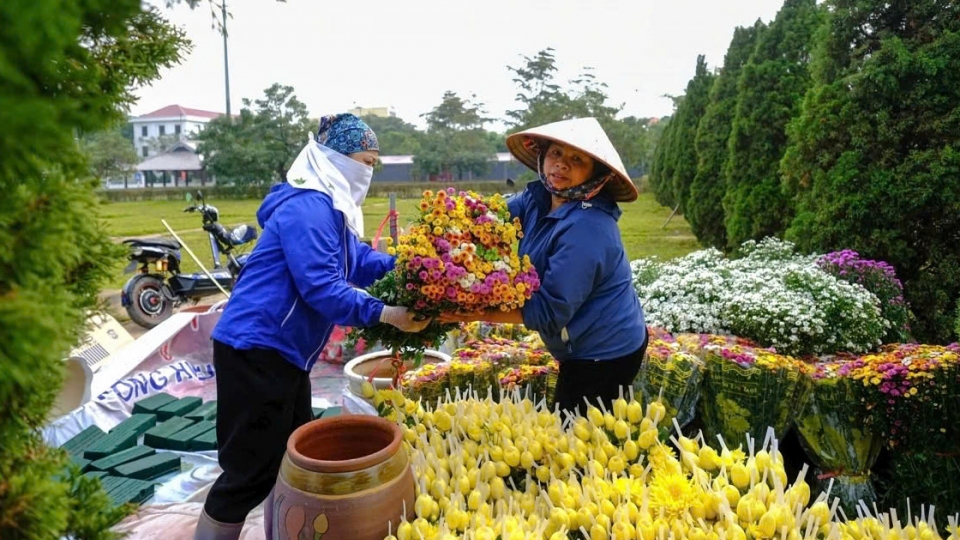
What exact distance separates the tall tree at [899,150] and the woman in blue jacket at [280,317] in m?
4.54

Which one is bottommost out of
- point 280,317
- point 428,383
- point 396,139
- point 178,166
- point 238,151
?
point 428,383

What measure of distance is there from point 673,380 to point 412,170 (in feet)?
129

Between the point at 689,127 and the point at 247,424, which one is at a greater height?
the point at 689,127

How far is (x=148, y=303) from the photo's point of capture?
22.5 feet

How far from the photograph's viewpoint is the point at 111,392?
4.45 metres

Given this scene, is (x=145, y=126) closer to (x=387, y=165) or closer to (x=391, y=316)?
(x=387, y=165)

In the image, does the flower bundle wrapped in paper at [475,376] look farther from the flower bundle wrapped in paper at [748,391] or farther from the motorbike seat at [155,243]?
the motorbike seat at [155,243]

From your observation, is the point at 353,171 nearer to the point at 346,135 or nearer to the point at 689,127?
the point at 346,135

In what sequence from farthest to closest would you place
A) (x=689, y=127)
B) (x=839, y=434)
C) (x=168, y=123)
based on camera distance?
1. (x=168, y=123)
2. (x=689, y=127)
3. (x=839, y=434)

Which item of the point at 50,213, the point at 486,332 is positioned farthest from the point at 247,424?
the point at 486,332

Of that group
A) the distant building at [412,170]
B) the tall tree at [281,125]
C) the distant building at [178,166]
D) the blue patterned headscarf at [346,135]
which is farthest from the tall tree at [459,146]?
the blue patterned headscarf at [346,135]

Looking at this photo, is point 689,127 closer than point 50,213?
No

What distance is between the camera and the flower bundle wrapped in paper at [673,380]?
3219 millimetres

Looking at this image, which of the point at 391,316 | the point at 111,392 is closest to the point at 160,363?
the point at 111,392
